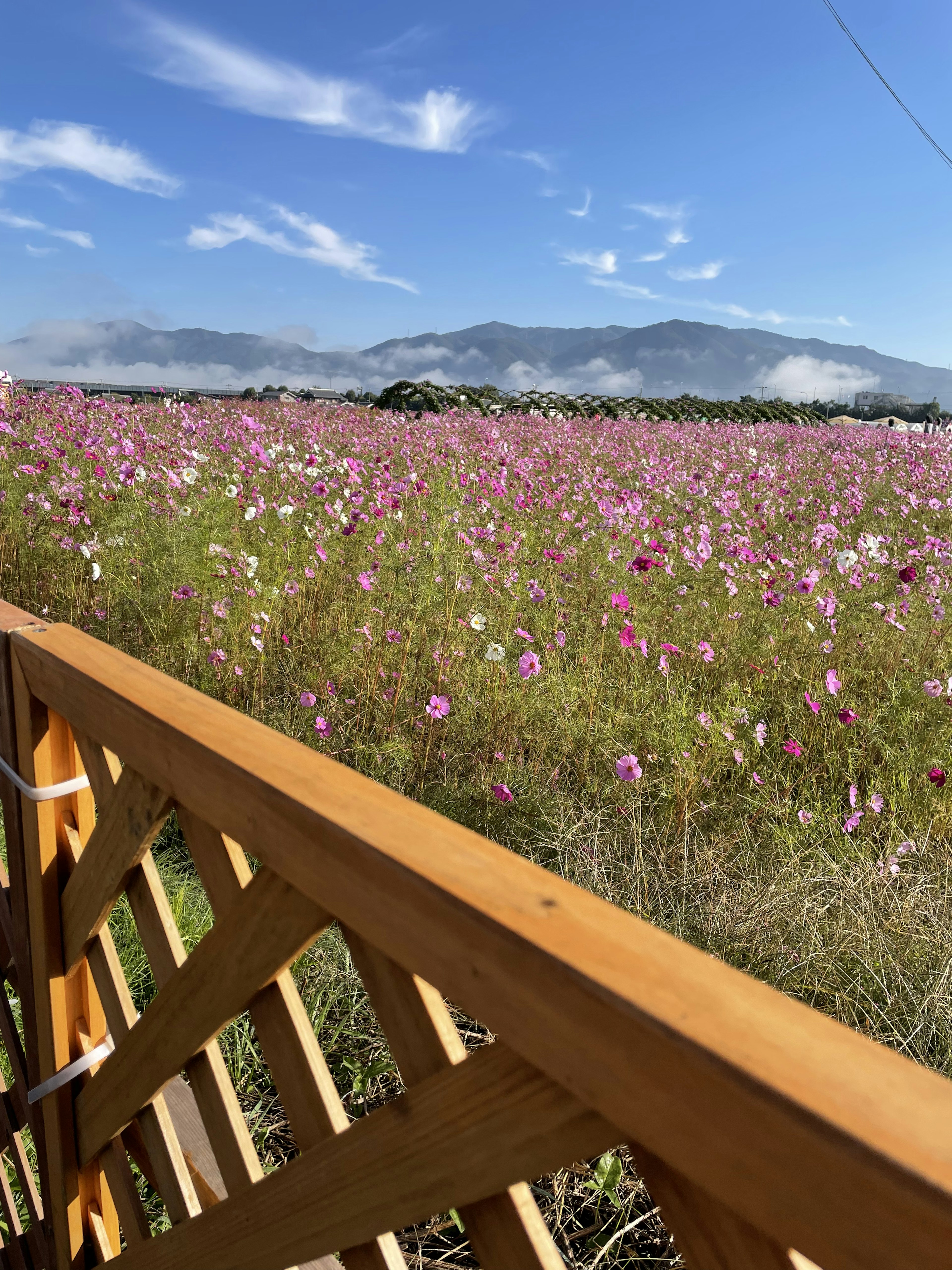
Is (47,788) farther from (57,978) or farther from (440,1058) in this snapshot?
(440,1058)

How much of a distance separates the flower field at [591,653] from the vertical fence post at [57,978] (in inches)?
52.9

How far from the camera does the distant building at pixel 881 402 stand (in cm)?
3853

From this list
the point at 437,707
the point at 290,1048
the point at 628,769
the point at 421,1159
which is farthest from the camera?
the point at 437,707

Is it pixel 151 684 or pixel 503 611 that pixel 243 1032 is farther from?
pixel 503 611

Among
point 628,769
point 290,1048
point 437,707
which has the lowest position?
point 628,769

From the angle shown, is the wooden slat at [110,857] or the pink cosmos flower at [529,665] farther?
the pink cosmos flower at [529,665]

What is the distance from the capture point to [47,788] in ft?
3.65

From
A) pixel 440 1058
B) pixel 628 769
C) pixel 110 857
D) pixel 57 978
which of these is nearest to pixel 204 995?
pixel 110 857

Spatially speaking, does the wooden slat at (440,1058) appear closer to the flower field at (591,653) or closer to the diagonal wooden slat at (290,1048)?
the diagonal wooden slat at (290,1048)

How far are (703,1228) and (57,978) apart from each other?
105 centimetres

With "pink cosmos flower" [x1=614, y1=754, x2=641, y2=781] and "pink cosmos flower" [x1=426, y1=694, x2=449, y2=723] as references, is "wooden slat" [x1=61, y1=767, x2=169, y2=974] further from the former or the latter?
"pink cosmos flower" [x1=426, y1=694, x2=449, y2=723]

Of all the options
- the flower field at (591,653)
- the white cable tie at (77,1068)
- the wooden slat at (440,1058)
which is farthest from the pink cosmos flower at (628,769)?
the wooden slat at (440,1058)

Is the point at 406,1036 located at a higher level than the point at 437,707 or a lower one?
higher

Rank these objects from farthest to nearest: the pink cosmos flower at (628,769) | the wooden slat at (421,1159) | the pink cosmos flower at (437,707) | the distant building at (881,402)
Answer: the distant building at (881,402)
the pink cosmos flower at (437,707)
the pink cosmos flower at (628,769)
the wooden slat at (421,1159)
